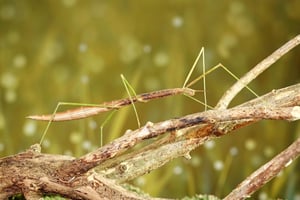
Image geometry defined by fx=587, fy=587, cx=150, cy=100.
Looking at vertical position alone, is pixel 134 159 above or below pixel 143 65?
below

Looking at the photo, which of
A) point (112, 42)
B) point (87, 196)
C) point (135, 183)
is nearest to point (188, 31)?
point (112, 42)

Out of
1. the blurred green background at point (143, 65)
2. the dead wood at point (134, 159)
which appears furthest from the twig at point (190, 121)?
the blurred green background at point (143, 65)

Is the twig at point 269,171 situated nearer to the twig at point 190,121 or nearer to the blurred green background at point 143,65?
the twig at point 190,121

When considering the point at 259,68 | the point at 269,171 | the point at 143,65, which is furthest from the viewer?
the point at 143,65

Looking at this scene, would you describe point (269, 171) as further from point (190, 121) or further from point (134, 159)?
point (134, 159)

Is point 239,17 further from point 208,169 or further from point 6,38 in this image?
point 6,38

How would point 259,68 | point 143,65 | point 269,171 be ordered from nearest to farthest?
point 269,171 < point 259,68 < point 143,65

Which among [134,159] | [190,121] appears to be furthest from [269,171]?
[134,159]
